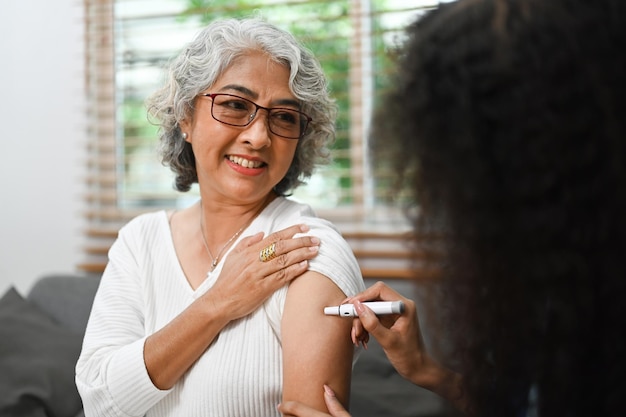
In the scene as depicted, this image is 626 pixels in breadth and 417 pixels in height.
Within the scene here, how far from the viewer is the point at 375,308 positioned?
1.36 meters

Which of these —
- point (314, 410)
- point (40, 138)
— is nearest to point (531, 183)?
point (314, 410)

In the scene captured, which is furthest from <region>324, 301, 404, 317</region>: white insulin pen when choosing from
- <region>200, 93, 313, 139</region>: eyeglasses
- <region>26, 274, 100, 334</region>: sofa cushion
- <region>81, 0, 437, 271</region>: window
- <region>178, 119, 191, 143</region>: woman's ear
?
<region>81, 0, 437, 271</region>: window

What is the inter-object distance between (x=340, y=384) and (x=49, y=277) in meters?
1.74

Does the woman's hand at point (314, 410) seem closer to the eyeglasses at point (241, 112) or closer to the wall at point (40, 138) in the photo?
the eyeglasses at point (241, 112)

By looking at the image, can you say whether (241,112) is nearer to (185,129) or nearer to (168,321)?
(185,129)

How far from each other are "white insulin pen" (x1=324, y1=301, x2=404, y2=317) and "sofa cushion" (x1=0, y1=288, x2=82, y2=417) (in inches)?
Answer: 50.4

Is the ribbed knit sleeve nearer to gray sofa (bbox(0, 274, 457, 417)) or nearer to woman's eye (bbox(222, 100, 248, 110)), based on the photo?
woman's eye (bbox(222, 100, 248, 110))

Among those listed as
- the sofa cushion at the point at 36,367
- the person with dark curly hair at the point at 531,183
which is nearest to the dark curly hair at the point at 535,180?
the person with dark curly hair at the point at 531,183

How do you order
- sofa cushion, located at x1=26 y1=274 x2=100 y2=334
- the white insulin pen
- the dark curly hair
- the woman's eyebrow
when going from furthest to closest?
sofa cushion, located at x1=26 y1=274 x2=100 y2=334 < the woman's eyebrow < the white insulin pen < the dark curly hair

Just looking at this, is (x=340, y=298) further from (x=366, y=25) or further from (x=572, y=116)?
(x=366, y=25)

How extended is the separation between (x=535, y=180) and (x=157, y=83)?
2557mm

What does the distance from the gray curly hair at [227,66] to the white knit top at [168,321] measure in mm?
164

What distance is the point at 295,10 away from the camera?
10.3 ft

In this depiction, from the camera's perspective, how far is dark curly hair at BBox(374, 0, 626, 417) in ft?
2.86
